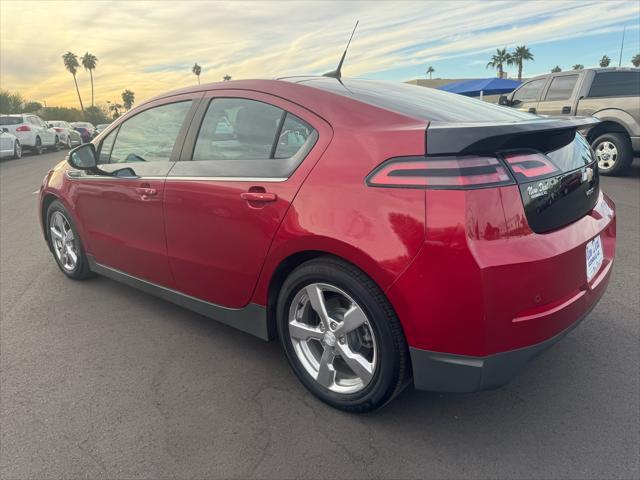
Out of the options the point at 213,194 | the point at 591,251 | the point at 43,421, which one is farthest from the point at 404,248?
the point at 43,421

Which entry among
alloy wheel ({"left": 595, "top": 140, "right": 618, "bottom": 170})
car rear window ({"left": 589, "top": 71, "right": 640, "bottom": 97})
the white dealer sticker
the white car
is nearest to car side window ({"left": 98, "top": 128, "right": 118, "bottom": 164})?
the white dealer sticker

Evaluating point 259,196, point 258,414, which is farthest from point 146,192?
point 258,414

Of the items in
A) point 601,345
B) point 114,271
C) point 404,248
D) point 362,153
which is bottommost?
point 601,345

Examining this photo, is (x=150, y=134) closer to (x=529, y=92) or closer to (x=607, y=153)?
(x=607, y=153)

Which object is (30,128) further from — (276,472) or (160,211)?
(276,472)

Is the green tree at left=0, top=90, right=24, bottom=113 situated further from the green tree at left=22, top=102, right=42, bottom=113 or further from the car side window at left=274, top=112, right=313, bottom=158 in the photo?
the car side window at left=274, top=112, right=313, bottom=158

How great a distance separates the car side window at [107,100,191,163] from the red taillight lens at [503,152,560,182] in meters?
2.05

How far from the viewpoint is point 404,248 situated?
2.05 metres

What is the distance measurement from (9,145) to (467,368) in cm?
2027

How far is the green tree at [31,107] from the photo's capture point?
6150 centimetres

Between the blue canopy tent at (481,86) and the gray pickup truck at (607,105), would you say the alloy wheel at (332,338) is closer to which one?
the gray pickup truck at (607,105)

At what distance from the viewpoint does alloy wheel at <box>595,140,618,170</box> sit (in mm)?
8734

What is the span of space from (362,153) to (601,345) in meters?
2.05

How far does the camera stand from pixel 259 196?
2572mm
